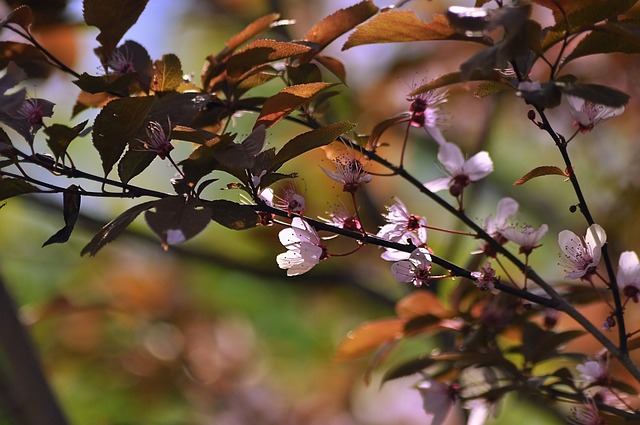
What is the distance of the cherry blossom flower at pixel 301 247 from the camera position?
558mm

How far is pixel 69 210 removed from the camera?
1.77 ft

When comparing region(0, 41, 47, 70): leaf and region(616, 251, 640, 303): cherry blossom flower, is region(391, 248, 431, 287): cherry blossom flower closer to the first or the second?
region(616, 251, 640, 303): cherry blossom flower

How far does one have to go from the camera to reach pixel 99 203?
2.36 m

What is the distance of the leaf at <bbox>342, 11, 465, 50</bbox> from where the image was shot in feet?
1.73

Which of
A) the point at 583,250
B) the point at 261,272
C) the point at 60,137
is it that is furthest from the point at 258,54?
the point at 261,272

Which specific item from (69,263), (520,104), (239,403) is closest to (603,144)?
(520,104)

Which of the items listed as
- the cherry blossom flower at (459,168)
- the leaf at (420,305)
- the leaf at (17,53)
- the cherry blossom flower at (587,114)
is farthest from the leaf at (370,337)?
the leaf at (17,53)

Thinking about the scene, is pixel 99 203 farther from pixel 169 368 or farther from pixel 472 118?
pixel 472 118

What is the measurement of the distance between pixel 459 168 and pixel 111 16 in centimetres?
30

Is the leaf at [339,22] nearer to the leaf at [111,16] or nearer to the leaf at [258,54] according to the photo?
the leaf at [258,54]

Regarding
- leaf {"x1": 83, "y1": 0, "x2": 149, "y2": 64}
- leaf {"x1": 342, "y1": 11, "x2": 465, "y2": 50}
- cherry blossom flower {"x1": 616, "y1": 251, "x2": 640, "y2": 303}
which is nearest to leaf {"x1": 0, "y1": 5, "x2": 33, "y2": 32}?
leaf {"x1": 83, "y1": 0, "x2": 149, "y2": 64}

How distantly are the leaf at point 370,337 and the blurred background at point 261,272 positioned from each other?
48 centimetres

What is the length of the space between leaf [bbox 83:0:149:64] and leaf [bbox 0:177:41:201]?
148 millimetres

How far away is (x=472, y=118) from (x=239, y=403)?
95 cm
